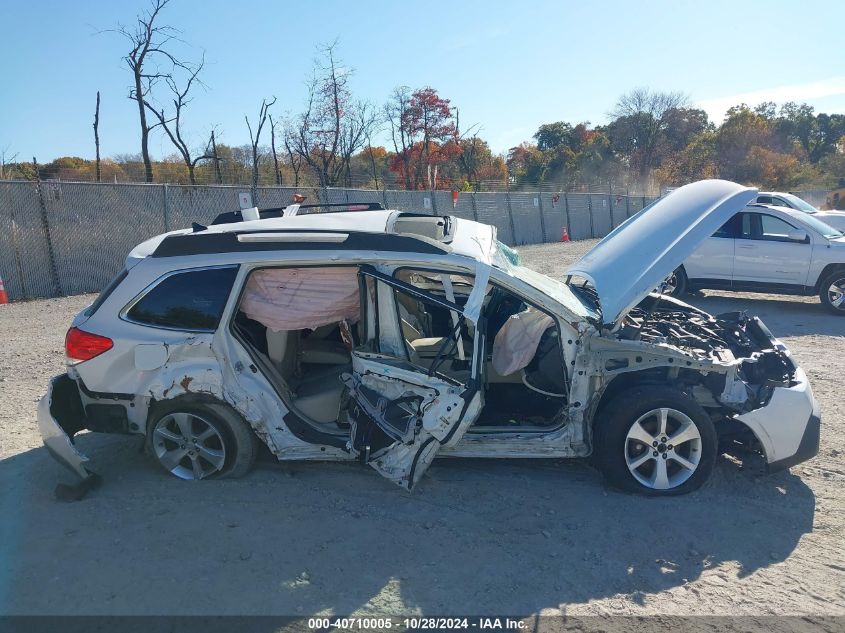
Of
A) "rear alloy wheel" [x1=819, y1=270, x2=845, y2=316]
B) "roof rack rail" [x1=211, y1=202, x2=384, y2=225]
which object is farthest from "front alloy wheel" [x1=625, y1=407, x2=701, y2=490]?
"rear alloy wheel" [x1=819, y1=270, x2=845, y2=316]

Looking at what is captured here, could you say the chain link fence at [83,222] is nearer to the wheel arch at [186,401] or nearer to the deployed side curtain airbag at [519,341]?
the wheel arch at [186,401]

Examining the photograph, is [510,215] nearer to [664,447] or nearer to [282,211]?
[282,211]

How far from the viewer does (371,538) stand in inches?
144

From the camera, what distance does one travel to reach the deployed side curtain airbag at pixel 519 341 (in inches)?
171

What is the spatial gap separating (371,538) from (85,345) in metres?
2.34

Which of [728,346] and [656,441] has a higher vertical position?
[728,346]

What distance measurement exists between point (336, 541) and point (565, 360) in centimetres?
179

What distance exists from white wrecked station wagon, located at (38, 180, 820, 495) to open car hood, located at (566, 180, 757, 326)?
18 mm

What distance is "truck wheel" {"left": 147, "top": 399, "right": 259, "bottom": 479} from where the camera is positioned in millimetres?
4246

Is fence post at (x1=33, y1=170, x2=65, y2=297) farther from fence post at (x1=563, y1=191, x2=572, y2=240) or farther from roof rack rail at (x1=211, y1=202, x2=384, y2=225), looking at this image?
fence post at (x1=563, y1=191, x2=572, y2=240)

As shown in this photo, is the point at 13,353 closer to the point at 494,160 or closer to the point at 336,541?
the point at 336,541

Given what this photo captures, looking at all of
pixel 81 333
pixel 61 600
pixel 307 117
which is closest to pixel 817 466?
Result: pixel 61 600

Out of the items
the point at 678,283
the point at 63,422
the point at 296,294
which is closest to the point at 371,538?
the point at 296,294

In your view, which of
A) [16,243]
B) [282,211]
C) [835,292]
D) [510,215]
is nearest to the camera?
[282,211]
